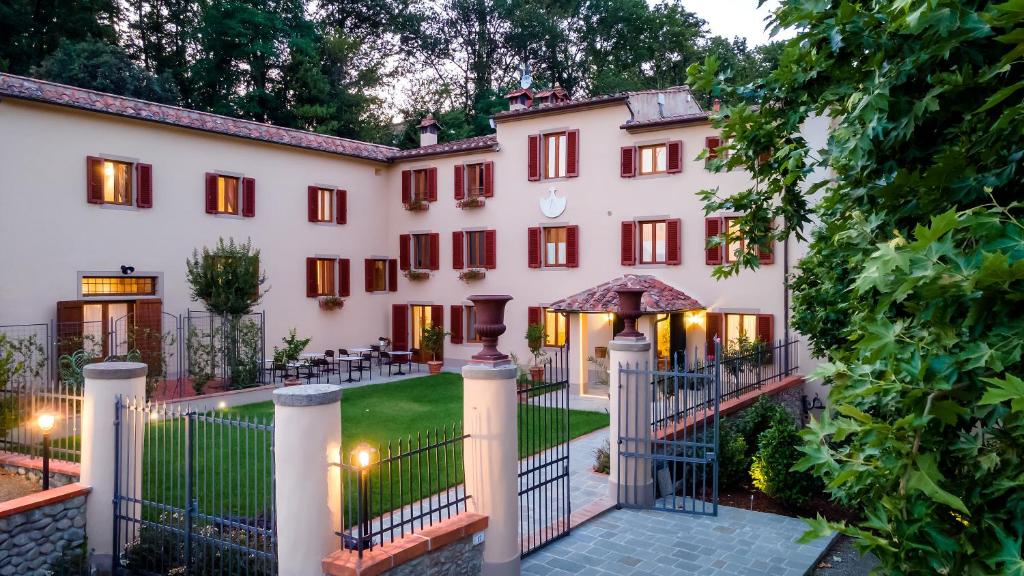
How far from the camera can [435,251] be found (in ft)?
74.4

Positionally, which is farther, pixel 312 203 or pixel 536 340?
pixel 312 203

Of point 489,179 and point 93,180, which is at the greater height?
point 489,179

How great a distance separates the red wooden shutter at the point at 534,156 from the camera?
20500mm

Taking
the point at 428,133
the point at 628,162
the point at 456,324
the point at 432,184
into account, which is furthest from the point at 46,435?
the point at 428,133

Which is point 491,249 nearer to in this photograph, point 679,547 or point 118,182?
point 118,182

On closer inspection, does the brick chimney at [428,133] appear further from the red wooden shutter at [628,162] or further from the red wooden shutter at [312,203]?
the red wooden shutter at [628,162]

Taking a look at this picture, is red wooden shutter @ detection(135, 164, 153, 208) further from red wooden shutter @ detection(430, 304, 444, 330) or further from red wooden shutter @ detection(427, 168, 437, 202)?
red wooden shutter @ detection(430, 304, 444, 330)

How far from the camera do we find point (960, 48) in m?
2.91

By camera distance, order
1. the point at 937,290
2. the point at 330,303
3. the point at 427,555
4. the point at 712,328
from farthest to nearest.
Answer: the point at 330,303 < the point at 712,328 < the point at 427,555 < the point at 937,290

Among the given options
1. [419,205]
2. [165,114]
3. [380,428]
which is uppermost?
[165,114]

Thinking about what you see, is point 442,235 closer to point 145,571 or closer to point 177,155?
point 177,155

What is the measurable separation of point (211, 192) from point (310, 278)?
4002mm

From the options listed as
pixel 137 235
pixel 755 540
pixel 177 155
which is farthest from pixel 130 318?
pixel 755 540

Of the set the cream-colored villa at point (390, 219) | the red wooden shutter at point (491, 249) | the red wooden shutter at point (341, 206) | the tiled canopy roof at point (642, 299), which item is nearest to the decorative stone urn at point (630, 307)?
the cream-colored villa at point (390, 219)
